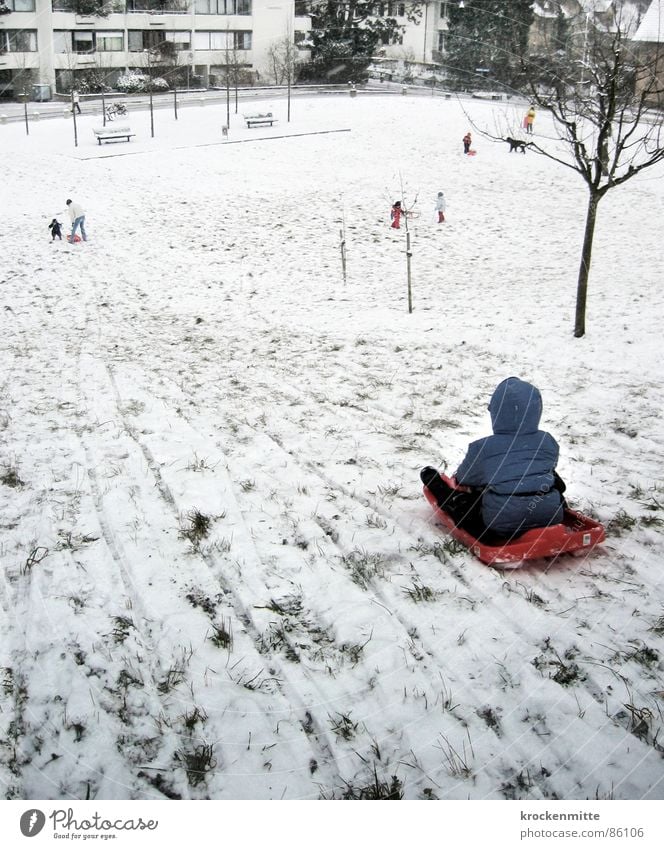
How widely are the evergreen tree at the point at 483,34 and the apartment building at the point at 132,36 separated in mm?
11548

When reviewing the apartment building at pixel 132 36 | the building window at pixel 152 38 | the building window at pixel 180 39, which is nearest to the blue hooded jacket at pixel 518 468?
the apartment building at pixel 132 36

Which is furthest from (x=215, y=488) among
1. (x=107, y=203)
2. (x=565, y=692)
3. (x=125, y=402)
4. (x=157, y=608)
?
(x=107, y=203)

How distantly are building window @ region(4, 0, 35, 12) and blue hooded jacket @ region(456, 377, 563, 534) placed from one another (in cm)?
5405

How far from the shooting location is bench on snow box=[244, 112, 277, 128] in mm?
36562

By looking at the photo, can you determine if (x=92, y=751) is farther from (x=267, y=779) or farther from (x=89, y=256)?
(x=89, y=256)

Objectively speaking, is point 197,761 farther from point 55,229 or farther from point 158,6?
point 158,6

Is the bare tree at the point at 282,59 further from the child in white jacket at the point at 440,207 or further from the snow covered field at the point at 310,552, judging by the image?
the snow covered field at the point at 310,552


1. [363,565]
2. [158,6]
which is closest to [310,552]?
[363,565]

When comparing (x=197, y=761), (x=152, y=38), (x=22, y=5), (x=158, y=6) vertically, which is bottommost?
(x=197, y=761)

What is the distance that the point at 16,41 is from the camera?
153ft

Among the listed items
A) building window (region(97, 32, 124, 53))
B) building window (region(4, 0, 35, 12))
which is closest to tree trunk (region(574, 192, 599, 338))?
building window (region(97, 32, 124, 53))

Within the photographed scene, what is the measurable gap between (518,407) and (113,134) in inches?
1295

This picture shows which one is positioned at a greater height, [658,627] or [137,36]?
[137,36]

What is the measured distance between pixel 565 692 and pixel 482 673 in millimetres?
476
